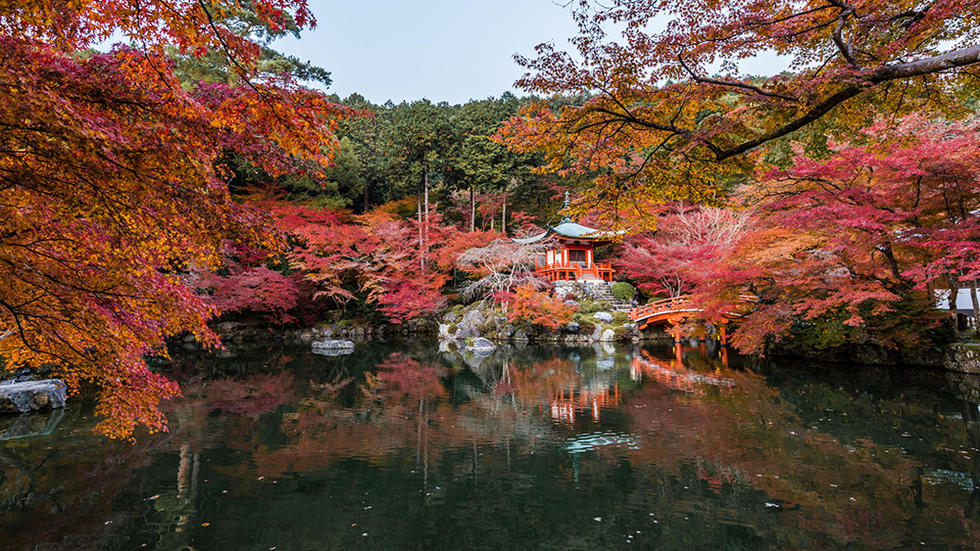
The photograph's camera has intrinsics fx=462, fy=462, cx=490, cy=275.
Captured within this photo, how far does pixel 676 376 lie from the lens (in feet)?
30.1

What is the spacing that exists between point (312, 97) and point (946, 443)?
6.66 meters

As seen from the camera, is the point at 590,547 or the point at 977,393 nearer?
the point at 590,547

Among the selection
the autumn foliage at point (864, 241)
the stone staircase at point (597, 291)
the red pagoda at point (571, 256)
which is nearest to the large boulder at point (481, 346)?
the red pagoda at point (571, 256)

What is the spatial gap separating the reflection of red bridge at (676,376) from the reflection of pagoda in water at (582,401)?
3.73ft

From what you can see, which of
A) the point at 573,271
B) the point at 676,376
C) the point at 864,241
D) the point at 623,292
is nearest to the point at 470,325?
the point at 573,271

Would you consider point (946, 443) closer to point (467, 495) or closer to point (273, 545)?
point (467, 495)

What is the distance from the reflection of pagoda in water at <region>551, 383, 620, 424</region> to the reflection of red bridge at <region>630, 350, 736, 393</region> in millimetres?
1137

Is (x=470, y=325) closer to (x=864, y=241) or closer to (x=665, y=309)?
(x=665, y=309)

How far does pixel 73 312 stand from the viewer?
274 centimetres

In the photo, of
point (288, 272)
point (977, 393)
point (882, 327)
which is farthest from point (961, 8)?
point (288, 272)

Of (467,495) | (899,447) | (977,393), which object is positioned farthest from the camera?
(977,393)

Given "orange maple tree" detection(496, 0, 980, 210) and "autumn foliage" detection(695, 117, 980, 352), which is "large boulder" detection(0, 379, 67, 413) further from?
"autumn foliage" detection(695, 117, 980, 352)

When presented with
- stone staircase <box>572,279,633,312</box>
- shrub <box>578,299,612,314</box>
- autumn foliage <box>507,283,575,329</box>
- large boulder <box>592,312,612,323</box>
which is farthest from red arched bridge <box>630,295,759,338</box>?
autumn foliage <box>507,283,575,329</box>

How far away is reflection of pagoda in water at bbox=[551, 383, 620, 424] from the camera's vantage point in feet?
21.0
